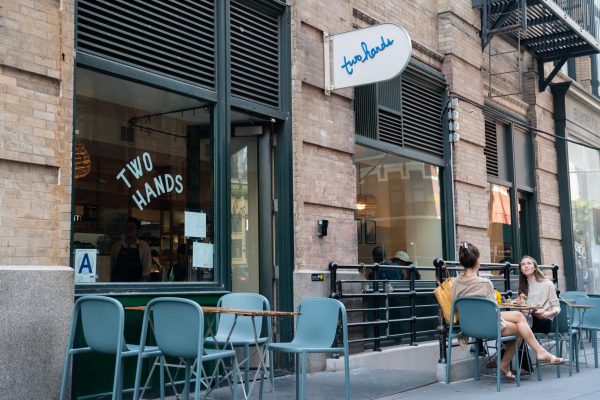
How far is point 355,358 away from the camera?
895cm

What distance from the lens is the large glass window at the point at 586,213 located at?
1706 cm

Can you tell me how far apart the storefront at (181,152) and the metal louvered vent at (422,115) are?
10.3 ft

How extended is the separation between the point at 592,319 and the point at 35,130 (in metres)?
7.57

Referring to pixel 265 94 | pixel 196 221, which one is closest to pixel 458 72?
pixel 265 94

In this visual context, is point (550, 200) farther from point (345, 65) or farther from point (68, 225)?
point (68, 225)

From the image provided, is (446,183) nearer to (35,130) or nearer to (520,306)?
(520,306)

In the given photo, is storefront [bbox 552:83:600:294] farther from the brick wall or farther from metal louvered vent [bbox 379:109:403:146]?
the brick wall

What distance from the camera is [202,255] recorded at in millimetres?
7668

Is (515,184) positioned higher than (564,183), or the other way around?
(564,183)

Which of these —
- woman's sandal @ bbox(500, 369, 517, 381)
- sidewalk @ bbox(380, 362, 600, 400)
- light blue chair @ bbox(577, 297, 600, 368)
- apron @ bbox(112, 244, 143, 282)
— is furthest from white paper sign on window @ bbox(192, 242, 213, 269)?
light blue chair @ bbox(577, 297, 600, 368)

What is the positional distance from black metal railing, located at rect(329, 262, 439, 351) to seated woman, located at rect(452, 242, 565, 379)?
139 cm

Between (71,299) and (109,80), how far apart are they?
2.15m

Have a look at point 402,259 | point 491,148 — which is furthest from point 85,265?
point 491,148

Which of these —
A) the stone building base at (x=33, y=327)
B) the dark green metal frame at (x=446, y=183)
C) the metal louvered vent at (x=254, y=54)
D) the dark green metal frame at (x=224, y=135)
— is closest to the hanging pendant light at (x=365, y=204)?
the dark green metal frame at (x=446, y=183)
